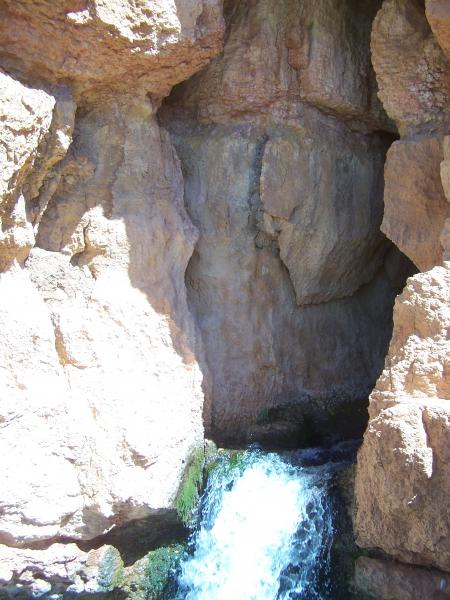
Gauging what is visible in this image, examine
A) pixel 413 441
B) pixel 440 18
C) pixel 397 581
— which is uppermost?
pixel 440 18

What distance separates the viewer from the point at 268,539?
494 cm

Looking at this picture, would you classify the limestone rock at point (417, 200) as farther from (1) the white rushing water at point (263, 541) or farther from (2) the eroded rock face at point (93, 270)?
(1) the white rushing water at point (263, 541)

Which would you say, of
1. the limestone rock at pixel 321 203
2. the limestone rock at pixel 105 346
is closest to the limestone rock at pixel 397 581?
the limestone rock at pixel 105 346

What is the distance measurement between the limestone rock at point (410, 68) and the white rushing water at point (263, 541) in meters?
3.03

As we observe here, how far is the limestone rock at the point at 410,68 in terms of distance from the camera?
5.50m

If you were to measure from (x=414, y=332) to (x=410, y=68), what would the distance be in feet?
7.73

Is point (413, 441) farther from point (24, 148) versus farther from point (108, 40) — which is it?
point (108, 40)

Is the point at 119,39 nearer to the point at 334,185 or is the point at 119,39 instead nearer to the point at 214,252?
the point at 214,252

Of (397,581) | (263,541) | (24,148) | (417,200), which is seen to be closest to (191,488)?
(263,541)

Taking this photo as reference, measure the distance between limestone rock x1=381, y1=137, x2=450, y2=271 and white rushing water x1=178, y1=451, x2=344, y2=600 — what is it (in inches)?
78.3

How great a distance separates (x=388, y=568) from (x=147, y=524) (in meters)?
1.74

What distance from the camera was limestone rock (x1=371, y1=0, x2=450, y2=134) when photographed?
5.50 metres

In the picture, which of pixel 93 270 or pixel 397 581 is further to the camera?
pixel 93 270

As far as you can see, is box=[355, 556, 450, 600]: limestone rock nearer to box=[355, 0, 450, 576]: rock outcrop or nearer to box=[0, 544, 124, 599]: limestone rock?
box=[355, 0, 450, 576]: rock outcrop
